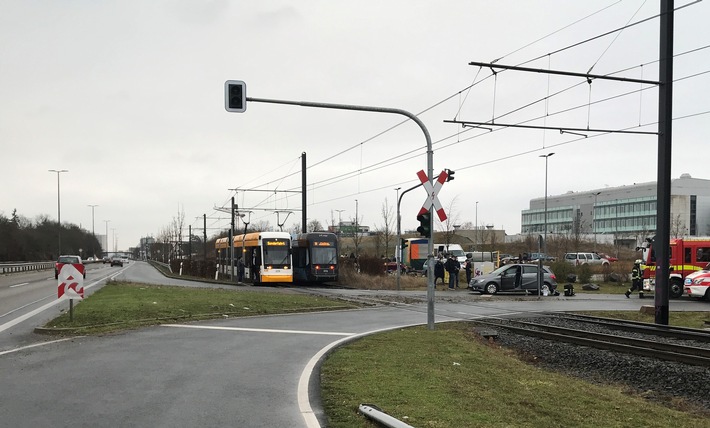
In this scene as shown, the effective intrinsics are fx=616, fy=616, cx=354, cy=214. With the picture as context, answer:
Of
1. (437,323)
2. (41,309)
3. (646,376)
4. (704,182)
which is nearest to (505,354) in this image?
(646,376)

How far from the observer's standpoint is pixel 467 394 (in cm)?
766

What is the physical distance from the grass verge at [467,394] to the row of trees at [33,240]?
6888 centimetres

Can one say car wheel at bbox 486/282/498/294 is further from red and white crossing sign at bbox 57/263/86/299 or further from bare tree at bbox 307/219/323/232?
bare tree at bbox 307/219/323/232

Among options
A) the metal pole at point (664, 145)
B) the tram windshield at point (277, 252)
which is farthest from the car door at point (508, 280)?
the tram windshield at point (277, 252)

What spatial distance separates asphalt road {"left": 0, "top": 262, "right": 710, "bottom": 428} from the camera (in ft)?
21.7

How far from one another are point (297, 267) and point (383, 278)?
551cm

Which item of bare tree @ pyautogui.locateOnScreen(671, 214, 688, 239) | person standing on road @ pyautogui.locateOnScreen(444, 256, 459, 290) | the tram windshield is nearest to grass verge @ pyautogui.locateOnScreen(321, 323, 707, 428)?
person standing on road @ pyautogui.locateOnScreen(444, 256, 459, 290)

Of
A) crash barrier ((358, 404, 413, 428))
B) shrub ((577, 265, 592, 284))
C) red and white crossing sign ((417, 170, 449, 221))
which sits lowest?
shrub ((577, 265, 592, 284))

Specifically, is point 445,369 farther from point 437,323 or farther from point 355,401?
point 437,323

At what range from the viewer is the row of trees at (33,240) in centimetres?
7400

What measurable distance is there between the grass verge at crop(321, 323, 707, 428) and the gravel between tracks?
23.0 inches

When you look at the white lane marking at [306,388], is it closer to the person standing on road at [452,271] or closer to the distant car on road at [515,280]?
the distant car on road at [515,280]

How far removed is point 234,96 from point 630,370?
396 inches

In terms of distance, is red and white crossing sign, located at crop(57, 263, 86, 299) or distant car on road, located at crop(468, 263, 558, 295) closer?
red and white crossing sign, located at crop(57, 263, 86, 299)
